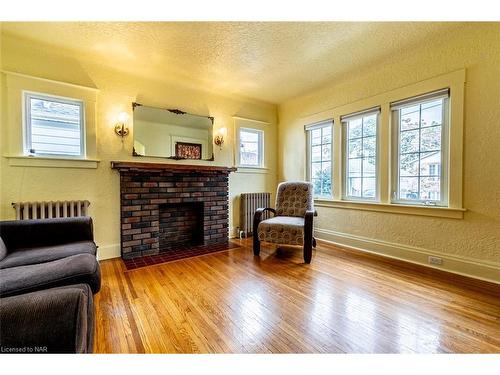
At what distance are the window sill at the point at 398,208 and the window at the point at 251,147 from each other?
4.40 feet

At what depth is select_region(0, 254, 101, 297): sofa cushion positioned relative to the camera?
3.90 ft

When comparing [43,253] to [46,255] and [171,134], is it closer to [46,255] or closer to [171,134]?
[46,255]

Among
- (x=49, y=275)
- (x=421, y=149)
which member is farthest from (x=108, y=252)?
(x=421, y=149)

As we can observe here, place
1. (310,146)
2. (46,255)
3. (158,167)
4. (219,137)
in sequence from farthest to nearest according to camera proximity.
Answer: (310,146)
(219,137)
(158,167)
(46,255)

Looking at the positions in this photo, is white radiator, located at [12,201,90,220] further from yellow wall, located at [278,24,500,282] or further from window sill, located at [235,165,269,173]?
yellow wall, located at [278,24,500,282]

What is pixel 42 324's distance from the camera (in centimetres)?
78

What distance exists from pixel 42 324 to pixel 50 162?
2.40 metres

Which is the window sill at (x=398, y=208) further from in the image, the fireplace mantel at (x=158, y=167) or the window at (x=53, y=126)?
the window at (x=53, y=126)

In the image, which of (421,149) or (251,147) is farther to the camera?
(251,147)

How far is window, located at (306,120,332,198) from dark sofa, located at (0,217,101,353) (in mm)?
3177
